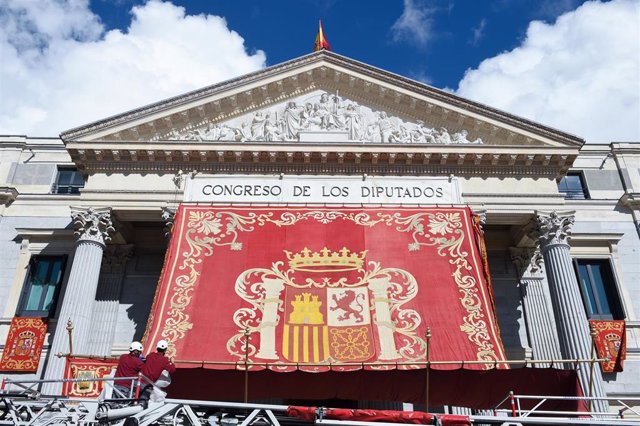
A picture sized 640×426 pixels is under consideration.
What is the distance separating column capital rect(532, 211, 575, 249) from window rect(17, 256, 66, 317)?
17720mm

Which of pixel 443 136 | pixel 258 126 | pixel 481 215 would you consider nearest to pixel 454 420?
pixel 481 215

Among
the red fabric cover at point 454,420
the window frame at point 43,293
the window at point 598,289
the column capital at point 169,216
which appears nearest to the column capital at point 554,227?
the window at point 598,289

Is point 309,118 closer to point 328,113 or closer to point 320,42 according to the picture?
point 328,113

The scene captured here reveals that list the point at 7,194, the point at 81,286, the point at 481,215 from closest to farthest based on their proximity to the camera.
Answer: the point at 81,286, the point at 481,215, the point at 7,194

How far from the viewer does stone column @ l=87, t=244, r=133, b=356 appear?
66.1 feet

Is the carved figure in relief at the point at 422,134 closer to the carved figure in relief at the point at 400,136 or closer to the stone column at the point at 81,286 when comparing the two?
the carved figure in relief at the point at 400,136

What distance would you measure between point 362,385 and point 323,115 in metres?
10.9

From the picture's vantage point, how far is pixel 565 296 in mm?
17797

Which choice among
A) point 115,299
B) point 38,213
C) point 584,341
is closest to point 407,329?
point 584,341

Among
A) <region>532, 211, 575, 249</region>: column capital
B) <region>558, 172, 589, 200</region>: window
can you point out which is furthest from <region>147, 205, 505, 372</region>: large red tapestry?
<region>558, 172, 589, 200</region>: window

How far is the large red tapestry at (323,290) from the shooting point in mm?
15109

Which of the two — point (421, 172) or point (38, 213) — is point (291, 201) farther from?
point (38, 213)

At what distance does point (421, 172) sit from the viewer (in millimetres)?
20391

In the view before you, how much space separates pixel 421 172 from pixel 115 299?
40.6 ft
